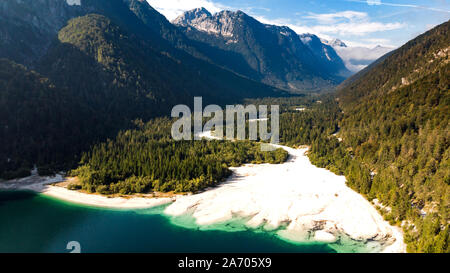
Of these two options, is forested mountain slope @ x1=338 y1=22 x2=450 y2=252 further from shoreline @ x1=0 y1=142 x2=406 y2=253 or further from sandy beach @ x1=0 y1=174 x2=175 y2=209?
sandy beach @ x1=0 y1=174 x2=175 y2=209

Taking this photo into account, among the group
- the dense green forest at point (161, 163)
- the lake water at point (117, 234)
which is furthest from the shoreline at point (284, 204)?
the dense green forest at point (161, 163)

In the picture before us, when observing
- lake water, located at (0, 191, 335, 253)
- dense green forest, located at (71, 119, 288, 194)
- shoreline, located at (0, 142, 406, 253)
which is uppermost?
dense green forest, located at (71, 119, 288, 194)

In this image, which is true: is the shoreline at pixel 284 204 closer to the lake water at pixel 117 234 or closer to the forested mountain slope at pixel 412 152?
the lake water at pixel 117 234

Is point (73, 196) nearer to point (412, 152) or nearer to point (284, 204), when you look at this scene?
point (284, 204)

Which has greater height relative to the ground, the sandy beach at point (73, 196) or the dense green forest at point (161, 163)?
the dense green forest at point (161, 163)

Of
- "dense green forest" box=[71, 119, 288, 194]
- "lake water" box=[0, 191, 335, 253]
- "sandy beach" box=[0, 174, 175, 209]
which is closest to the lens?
"lake water" box=[0, 191, 335, 253]

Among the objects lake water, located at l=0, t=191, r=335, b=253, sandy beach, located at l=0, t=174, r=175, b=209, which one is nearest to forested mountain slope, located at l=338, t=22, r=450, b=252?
lake water, located at l=0, t=191, r=335, b=253

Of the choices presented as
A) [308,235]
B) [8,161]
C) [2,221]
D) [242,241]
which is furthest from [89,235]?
[8,161]

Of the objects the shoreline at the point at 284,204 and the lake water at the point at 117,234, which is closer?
the lake water at the point at 117,234
